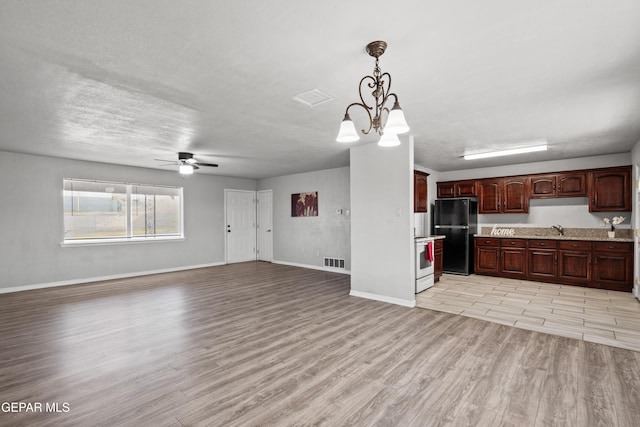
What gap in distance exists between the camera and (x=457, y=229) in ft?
22.3

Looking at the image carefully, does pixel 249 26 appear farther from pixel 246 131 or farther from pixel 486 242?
pixel 486 242

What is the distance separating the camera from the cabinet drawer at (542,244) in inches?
234

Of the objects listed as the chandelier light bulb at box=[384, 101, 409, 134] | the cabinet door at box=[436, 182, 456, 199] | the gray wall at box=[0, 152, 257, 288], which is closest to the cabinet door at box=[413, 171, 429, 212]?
the cabinet door at box=[436, 182, 456, 199]

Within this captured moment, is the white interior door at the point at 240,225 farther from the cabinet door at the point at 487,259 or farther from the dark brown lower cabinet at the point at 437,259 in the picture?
the cabinet door at the point at 487,259

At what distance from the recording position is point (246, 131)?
420 cm

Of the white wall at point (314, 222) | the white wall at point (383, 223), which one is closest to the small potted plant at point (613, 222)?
the white wall at point (383, 223)

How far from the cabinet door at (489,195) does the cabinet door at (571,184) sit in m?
1.05

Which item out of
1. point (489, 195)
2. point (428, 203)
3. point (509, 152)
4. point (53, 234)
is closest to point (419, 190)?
point (428, 203)

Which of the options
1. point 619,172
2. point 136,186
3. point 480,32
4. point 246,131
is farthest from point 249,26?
point 619,172

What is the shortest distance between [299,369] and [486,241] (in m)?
5.66

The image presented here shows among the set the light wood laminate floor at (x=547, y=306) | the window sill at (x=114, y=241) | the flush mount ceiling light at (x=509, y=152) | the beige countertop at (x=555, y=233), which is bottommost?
the light wood laminate floor at (x=547, y=306)

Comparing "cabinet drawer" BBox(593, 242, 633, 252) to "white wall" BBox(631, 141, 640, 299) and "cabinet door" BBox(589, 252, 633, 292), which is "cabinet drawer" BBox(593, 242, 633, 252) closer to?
"cabinet door" BBox(589, 252, 633, 292)

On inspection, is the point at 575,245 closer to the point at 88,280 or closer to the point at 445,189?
the point at 445,189

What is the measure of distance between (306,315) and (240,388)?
1.79m
